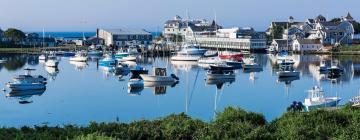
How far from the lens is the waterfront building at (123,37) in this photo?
171 feet

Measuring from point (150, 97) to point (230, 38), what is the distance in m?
30.9

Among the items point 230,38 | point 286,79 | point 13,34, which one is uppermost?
point 13,34

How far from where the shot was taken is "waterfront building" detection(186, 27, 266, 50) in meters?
46.2

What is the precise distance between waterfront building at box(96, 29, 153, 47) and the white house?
14.7m

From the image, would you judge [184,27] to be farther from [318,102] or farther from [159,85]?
[318,102]

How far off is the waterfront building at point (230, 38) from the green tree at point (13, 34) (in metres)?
→ 16.5

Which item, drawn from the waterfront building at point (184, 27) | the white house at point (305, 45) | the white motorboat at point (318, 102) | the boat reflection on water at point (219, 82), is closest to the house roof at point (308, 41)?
the white house at point (305, 45)

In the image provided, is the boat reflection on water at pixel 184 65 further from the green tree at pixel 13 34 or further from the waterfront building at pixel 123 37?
the green tree at pixel 13 34

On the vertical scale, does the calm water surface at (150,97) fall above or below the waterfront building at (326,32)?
below

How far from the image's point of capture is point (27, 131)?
21.2ft

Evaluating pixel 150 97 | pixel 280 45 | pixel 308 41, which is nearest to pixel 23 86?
pixel 150 97

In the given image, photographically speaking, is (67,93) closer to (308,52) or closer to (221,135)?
(221,135)

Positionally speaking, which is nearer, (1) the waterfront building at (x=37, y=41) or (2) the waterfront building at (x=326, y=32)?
(2) the waterfront building at (x=326, y=32)

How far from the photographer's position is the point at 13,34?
4884cm
